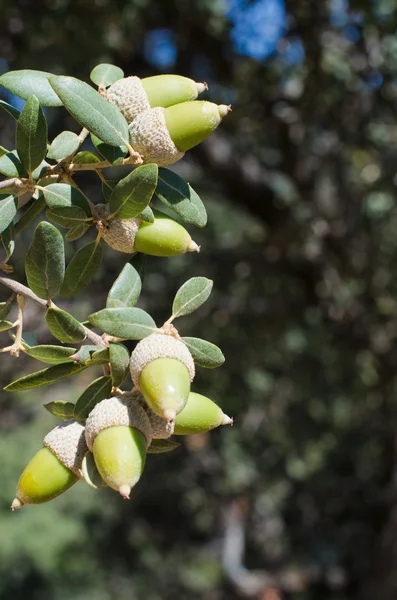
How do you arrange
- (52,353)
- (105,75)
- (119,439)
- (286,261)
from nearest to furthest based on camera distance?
(119,439), (52,353), (105,75), (286,261)

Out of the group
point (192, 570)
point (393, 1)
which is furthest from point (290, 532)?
point (393, 1)

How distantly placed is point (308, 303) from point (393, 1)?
1.94 metres

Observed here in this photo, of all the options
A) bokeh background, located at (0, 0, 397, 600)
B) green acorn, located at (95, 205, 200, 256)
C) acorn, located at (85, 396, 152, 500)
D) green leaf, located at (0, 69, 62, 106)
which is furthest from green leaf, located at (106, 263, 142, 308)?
bokeh background, located at (0, 0, 397, 600)

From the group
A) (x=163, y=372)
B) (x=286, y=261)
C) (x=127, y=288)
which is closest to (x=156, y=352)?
(x=163, y=372)

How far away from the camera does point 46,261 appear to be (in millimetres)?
913

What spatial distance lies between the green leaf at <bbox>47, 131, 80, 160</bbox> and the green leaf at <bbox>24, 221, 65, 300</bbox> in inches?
4.0

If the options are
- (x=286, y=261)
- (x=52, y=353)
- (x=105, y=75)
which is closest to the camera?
(x=52, y=353)

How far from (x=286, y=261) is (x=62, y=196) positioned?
373cm

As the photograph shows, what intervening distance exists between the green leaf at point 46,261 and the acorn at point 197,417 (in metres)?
0.23

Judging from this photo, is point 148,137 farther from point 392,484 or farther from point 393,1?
point 392,484

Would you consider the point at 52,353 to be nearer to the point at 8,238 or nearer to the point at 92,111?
the point at 8,238

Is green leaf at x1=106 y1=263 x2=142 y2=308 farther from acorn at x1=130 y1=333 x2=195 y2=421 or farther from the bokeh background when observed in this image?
the bokeh background

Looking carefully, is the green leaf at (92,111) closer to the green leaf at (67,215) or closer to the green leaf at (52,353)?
the green leaf at (67,215)

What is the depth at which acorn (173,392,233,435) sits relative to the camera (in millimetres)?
887
